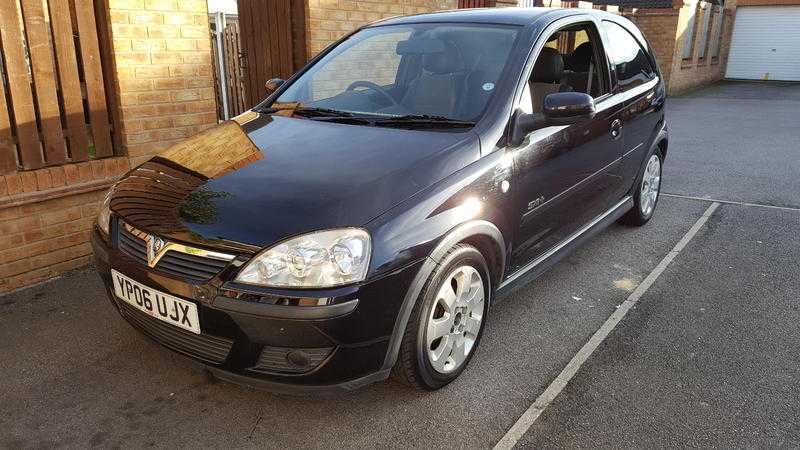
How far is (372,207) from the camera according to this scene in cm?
232

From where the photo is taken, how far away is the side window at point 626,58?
420cm

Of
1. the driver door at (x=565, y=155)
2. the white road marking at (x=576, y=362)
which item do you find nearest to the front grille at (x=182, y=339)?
the white road marking at (x=576, y=362)

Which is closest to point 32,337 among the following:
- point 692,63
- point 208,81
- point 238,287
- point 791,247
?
point 238,287

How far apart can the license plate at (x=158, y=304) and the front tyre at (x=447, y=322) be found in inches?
34.1

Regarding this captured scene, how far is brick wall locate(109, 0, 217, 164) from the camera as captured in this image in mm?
4223

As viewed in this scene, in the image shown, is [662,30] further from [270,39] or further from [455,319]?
[455,319]

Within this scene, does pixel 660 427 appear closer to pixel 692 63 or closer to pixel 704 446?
pixel 704 446

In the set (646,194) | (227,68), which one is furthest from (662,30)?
(646,194)

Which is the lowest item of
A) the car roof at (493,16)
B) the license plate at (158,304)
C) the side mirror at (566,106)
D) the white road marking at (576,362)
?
the white road marking at (576,362)

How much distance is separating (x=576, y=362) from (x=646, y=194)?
2.58 meters

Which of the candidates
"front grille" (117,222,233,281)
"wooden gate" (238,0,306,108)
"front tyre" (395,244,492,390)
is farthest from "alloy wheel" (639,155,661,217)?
"front grille" (117,222,233,281)

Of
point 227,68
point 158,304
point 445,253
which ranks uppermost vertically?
point 227,68

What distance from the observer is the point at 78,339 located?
3303mm

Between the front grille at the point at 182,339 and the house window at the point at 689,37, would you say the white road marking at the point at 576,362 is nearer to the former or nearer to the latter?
the front grille at the point at 182,339
